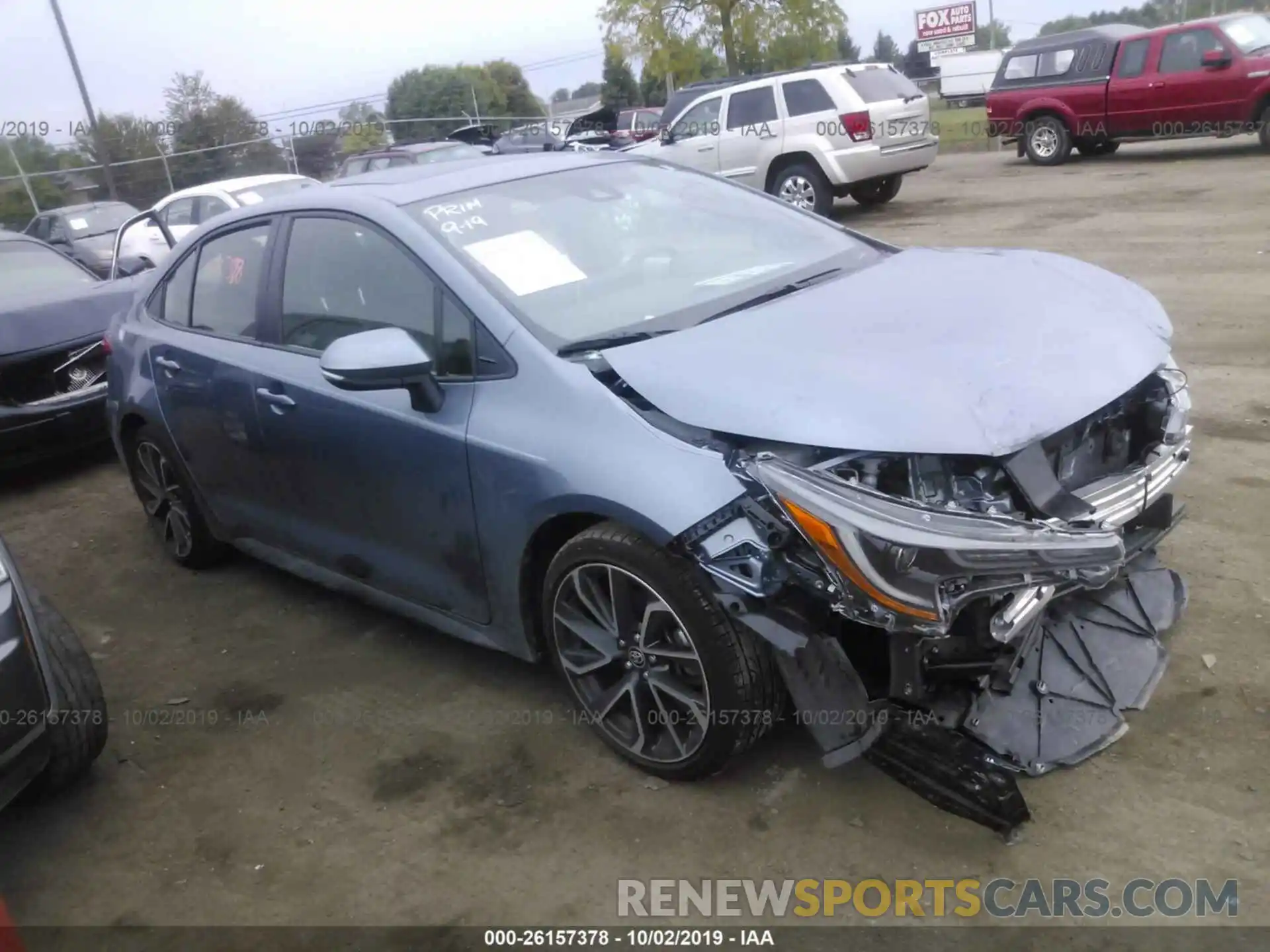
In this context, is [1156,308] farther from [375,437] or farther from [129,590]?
[129,590]

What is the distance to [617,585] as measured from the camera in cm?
304

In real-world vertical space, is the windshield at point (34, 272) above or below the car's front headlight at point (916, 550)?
above

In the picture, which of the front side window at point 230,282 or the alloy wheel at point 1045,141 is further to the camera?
the alloy wheel at point 1045,141

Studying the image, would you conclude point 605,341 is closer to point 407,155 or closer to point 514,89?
point 407,155

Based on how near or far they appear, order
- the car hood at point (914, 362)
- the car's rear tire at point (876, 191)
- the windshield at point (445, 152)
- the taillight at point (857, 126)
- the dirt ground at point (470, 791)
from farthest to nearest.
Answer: the windshield at point (445, 152)
the car's rear tire at point (876, 191)
the taillight at point (857, 126)
the dirt ground at point (470, 791)
the car hood at point (914, 362)

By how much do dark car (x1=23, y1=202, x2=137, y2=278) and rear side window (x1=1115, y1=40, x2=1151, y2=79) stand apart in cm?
1447

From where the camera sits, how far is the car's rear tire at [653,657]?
2.84 metres

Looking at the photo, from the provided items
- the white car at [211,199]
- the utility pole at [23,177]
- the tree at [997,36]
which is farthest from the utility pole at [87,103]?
the tree at [997,36]

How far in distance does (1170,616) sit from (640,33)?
3042cm

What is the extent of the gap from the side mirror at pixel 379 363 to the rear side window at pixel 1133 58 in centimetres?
1505

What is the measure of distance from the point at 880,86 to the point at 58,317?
10.1 m

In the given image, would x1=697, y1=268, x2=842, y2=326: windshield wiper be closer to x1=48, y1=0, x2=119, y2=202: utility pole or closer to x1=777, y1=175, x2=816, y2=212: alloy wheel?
x1=777, y1=175, x2=816, y2=212: alloy wheel

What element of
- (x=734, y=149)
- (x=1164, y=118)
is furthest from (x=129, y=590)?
(x=1164, y=118)

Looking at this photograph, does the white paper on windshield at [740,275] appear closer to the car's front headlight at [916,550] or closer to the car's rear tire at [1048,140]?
the car's front headlight at [916,550]
